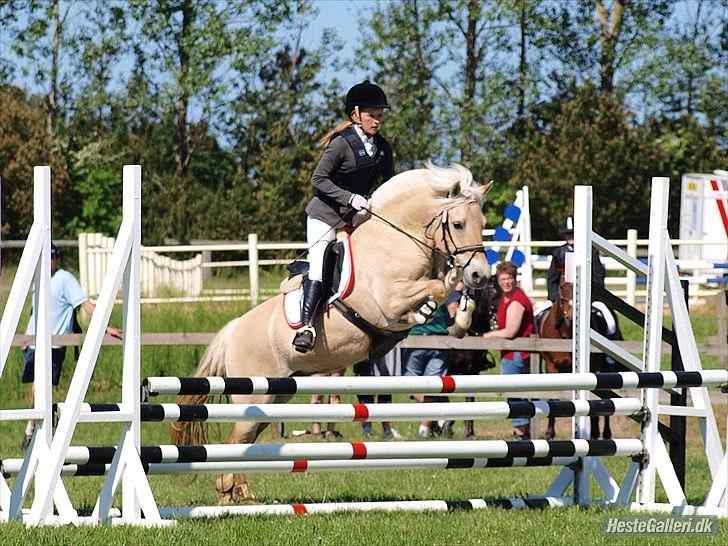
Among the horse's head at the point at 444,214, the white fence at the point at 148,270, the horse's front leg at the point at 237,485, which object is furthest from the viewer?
the white fence at the point at 148,270

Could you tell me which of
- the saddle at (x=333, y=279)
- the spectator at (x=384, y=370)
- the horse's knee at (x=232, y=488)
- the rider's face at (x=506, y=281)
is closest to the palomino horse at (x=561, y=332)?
the rider's face at (x=506, y=281)

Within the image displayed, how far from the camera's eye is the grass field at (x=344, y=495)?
6.14 metres

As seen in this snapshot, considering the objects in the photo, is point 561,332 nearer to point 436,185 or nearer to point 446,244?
point 436,185

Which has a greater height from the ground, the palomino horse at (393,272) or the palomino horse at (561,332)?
the palomino horse at (393,272)

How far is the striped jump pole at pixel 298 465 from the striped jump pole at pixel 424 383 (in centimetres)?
48

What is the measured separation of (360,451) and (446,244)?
1745 millimetres

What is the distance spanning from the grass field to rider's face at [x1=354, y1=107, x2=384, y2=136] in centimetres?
236

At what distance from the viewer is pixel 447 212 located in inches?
323

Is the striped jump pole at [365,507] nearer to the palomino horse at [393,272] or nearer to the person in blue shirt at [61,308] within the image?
the palomino horse at [393,272]

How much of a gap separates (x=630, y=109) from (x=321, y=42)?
914 centimetres

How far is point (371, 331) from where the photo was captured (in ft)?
26.9

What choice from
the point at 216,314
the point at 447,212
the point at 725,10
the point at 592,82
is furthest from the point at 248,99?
the point at 447,212

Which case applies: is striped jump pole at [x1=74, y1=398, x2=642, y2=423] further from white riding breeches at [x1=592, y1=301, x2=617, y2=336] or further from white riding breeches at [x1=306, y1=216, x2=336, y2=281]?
white riding breeches at [x1=592, y1=301, x2=617, y2=336]

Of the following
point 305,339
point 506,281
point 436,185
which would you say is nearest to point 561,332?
point 506,281
